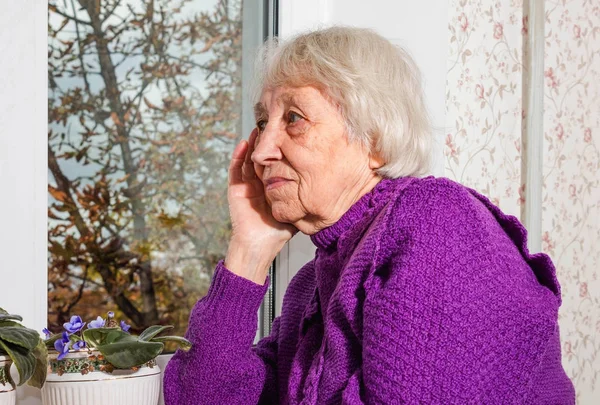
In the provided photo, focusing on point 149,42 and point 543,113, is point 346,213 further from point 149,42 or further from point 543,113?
point 543,113

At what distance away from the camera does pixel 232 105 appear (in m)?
2.01

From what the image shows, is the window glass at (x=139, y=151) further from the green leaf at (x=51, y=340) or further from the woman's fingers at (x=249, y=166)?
the green leaf at (x=51, y=340)

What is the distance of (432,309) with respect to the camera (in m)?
1.22

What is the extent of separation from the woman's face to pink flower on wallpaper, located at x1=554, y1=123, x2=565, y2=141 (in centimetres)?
119

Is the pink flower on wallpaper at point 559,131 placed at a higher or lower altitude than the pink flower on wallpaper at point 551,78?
lower

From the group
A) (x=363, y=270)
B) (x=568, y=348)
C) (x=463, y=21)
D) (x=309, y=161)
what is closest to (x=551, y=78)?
(x=463, y=21)

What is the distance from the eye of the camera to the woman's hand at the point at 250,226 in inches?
67.0

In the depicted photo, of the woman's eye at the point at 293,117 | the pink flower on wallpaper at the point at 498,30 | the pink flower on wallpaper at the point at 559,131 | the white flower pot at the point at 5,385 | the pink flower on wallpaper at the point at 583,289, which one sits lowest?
the pink flower on wallpaper at the point at 583,289

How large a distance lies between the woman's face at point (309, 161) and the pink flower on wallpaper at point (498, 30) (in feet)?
3.25

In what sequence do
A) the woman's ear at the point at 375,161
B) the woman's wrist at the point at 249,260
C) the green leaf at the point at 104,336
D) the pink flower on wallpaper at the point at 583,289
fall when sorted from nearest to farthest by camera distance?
the green leaf at the point at 104,336 → the woman's ear at the point at 375,161 → the woman's wrist at the point at 249,260 → the pink flower on wallpaper at the point at 583,289

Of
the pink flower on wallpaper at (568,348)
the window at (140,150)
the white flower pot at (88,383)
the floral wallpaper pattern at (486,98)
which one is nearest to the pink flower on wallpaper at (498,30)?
the floral wallpaper pattern at (486,98)

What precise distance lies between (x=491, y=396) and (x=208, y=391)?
2.04 ft

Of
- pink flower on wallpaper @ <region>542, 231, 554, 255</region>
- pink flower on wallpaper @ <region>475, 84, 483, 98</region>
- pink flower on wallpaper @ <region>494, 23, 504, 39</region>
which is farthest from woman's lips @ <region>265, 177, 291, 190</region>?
pink flower on wallpaper @ <region>542, 231, 554, 255</region>

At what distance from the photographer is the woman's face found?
153cm
